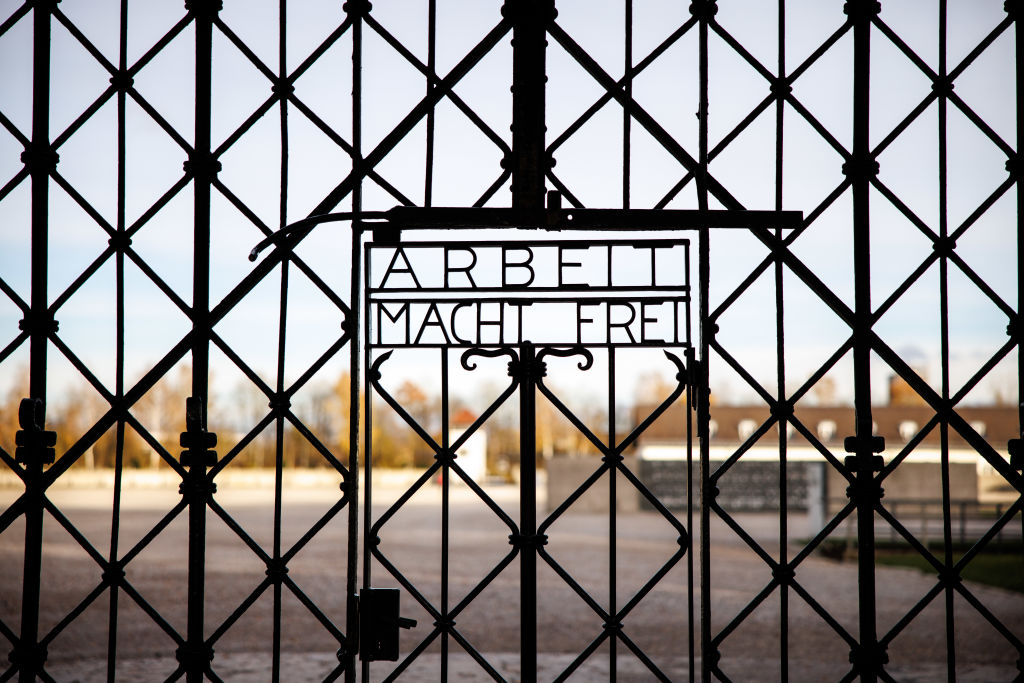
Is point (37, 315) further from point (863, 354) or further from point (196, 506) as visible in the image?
point (863, 354)

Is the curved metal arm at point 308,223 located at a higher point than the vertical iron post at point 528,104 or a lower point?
lower

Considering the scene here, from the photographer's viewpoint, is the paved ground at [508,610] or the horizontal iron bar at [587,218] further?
the paved ground at [508,610]

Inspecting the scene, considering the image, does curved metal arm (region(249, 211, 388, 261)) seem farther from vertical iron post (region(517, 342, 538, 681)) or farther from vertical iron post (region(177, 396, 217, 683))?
vertical iron post (region(517, 342, 538, 681))

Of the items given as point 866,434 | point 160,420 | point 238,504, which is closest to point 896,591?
point 866,434

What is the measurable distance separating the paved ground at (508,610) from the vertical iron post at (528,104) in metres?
1.45

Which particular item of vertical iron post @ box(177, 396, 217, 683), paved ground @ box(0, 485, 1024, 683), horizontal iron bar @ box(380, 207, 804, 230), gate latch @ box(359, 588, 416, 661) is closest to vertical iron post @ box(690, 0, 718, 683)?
horizontal iron bar @ box(380, 207, 804, 230)

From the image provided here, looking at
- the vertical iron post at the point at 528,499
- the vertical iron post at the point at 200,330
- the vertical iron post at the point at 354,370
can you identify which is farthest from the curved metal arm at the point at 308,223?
the vertical iron post at the point at 528,499

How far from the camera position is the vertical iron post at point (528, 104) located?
2637 millimetres

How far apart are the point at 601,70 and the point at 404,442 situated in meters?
32.5

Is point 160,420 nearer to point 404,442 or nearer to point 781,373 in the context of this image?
point 404,442

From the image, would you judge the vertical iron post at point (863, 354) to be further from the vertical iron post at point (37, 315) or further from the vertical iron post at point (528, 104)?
the vertical iron post at point (37, 315)

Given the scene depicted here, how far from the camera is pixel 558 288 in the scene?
8.76ft

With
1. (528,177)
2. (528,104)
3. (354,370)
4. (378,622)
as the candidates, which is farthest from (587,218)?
(378,622)

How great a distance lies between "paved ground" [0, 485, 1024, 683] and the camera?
22.4ft
